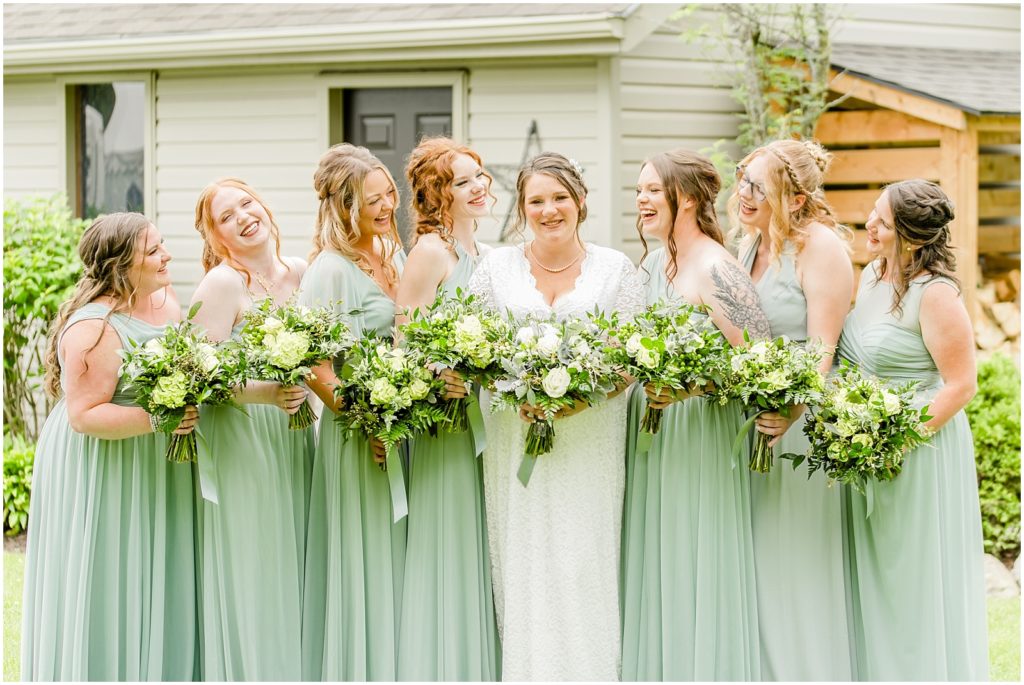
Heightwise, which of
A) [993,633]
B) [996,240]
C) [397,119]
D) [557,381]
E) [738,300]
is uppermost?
[397,119]

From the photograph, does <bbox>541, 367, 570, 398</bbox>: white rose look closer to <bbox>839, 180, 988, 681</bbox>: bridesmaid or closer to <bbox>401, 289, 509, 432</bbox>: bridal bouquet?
<bbox>401, 289, 509, 432</bbox>: bridal bouquet

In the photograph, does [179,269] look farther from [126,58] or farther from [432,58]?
[432,58]

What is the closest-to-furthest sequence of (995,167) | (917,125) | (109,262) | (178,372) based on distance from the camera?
(178,372) < (109,262) < (917,125) < (995,167)

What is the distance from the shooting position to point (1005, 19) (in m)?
12.2

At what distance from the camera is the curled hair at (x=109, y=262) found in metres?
4.68

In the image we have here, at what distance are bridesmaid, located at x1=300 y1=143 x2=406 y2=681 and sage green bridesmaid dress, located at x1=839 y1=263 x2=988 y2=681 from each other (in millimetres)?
1997

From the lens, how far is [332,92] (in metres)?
10.3

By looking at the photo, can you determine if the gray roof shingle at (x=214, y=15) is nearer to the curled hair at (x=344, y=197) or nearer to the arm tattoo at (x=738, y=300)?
the curled hair at (x=344, y=197)

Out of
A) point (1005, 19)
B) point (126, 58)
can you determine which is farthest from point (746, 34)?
point (126, 58)

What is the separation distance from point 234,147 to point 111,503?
21.1 ft

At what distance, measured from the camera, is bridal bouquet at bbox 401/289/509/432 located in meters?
4.59

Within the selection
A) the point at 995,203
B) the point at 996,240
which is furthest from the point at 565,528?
the point at 995,203

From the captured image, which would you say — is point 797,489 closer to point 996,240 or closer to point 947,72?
point 947,72

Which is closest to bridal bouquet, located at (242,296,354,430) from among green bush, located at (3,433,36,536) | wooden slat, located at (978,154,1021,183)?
green bush, located at (3,433,36,536)
